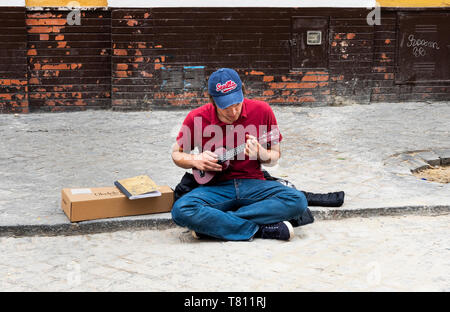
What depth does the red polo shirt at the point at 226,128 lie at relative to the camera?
5.19 meters

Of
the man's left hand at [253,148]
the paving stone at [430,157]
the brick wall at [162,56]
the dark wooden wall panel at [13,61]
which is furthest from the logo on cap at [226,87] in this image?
the dark wooden wall panel at [13,61]

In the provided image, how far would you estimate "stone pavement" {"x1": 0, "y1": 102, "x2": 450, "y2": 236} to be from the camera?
5809 millimetres

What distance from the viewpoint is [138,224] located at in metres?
5.50

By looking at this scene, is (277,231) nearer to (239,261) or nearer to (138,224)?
(239,261)

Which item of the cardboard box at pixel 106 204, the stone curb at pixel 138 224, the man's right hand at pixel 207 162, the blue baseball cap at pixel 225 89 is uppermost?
the blue baseball cap at pixel 225 89

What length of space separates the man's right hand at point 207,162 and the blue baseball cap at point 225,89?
356 millimetres

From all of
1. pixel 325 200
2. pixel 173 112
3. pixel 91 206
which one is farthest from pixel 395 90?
pixel 91 206

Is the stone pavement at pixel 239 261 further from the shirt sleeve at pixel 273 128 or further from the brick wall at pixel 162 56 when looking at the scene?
the brick wall at pixel 162 56

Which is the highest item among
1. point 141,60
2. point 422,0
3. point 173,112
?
point 422,0

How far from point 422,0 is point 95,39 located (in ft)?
16.0

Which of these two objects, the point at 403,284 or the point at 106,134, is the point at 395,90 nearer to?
the point at 106,134

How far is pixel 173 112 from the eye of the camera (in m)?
10.1

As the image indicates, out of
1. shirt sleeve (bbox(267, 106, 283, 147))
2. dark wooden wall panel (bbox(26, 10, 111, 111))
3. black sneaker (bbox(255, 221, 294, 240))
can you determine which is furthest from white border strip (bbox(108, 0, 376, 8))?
black sneaker (bbox(255, 221, 294, 240))

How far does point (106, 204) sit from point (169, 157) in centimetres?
227
